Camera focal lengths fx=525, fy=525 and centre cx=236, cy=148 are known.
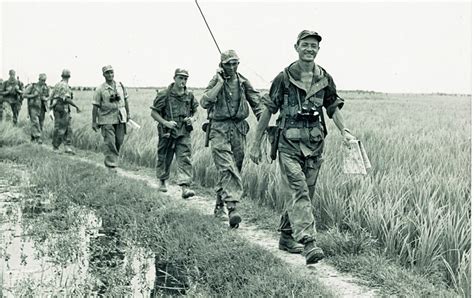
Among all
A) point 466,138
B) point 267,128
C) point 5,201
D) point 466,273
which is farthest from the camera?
point 466,138

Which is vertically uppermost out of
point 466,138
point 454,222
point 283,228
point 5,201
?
point 466,138

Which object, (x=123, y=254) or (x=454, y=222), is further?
(x=123, y=254)

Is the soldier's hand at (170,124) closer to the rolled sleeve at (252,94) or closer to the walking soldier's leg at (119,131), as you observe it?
the rolled sleeve at (252,94)

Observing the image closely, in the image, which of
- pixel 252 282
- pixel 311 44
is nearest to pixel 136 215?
pixel 252 282

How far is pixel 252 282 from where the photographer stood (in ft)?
12.1

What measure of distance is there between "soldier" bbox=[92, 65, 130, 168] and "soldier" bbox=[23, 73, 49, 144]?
5.14 m

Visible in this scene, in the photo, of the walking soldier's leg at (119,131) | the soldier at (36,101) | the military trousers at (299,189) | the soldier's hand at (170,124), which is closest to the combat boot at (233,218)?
the military trousers at (299,189)

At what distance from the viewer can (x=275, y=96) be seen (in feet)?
14.3

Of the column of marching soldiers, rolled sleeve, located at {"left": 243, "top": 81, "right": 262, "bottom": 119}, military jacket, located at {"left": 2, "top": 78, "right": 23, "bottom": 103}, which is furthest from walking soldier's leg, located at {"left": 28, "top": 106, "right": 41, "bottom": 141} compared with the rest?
rolled sleeve, located at {"left": 243, "top": 81, "right": 262, "bottom": 119}

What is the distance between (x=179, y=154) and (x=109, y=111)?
209cm

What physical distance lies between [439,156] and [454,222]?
306cm

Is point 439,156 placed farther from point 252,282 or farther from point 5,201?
point 5,201

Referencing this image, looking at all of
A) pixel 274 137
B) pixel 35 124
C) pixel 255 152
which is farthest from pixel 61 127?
pixel 274 137

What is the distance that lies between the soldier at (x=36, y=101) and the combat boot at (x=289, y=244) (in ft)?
32.6
